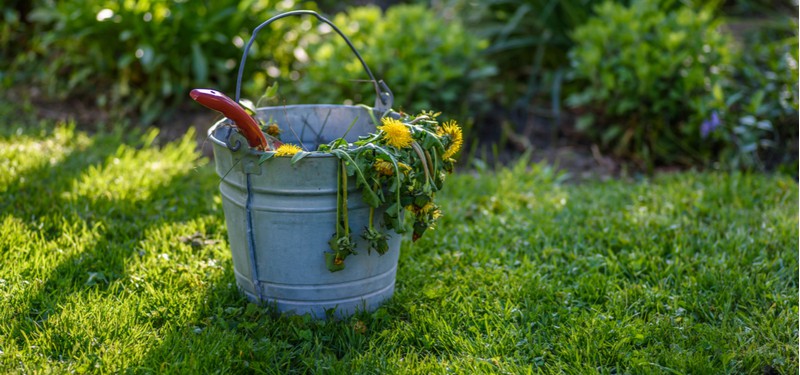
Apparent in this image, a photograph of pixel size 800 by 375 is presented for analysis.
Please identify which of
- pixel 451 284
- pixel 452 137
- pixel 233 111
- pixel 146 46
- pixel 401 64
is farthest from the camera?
pixel 146 46

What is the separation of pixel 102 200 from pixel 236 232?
104cm

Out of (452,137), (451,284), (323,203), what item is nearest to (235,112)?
(323,203)

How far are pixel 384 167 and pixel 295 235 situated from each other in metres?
0.33

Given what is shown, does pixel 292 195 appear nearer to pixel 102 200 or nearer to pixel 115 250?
pixel 115 250

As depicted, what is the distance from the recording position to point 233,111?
1864mm

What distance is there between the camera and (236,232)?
2131 mm

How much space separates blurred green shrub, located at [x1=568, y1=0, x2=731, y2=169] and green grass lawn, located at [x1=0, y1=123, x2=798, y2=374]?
554 mm

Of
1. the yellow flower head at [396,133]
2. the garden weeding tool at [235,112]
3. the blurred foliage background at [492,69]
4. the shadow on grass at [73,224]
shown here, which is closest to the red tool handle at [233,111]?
the garden weeding tool at [235,112]

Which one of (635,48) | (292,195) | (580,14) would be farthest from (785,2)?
(292,195)

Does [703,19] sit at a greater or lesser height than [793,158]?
greater

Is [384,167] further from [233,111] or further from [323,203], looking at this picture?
[233,111]

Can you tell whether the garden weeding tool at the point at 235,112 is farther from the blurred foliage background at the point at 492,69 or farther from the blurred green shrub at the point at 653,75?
the blurred green shrub at the point at 653,75

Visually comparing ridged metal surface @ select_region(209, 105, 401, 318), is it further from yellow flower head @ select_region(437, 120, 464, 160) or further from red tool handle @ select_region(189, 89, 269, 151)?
yellow flower head @ select_region(437, 120, 464, 160)

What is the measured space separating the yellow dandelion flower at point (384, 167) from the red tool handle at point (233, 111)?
303mm
